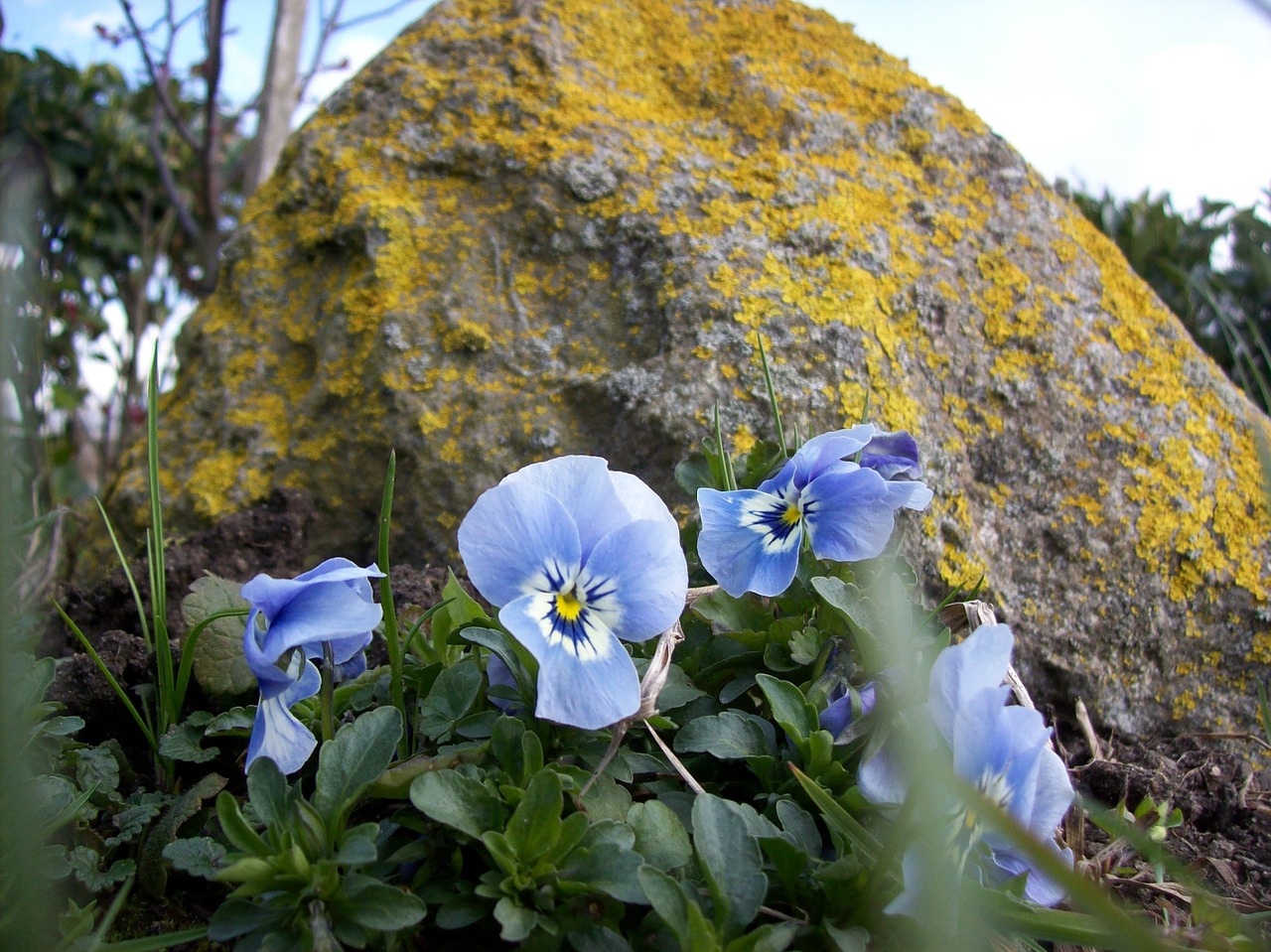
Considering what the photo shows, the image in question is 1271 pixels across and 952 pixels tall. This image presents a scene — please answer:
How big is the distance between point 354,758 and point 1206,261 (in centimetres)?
389

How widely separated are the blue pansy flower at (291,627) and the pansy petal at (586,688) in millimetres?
197

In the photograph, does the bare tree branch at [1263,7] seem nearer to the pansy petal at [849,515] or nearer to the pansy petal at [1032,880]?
the pansy petal at [849,515]

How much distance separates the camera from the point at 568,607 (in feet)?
3.31

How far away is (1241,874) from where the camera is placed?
1413 millimetres

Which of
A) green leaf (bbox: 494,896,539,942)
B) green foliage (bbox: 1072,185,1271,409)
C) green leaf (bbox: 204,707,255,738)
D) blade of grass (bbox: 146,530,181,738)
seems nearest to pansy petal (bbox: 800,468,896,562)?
green leaf (bbox: 494,896,539,942)

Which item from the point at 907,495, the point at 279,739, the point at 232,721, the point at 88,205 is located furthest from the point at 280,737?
the point at 88,205

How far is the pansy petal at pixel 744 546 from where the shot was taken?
120 centimetres

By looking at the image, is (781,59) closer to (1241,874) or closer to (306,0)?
(1241,874)

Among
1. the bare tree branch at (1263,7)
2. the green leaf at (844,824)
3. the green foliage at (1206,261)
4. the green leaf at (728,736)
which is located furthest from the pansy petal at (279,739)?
the green foliage at (1206,261)

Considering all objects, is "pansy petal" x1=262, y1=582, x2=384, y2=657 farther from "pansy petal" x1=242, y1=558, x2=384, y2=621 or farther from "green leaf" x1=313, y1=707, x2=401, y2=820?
"green leaf" x1=313, y1=707, x2=401, y2=820

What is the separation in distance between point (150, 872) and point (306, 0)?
17.5 ft

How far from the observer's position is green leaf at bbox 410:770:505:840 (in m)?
0.90

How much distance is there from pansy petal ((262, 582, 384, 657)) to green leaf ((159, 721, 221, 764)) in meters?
0.30

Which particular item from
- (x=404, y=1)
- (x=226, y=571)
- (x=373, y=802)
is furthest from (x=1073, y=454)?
(x=404, y=1)
